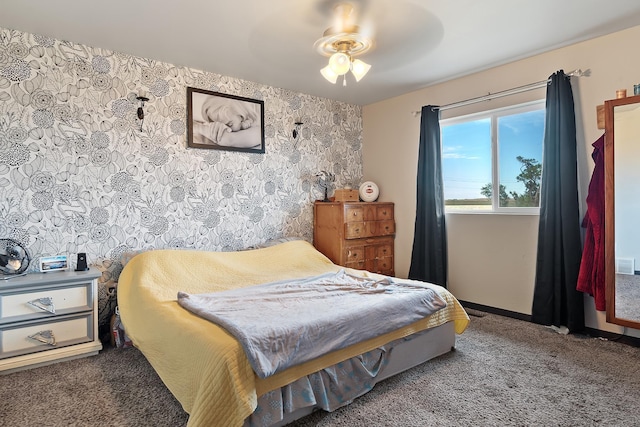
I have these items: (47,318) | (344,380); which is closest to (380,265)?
(344,380)

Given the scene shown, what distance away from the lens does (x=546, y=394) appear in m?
2.07

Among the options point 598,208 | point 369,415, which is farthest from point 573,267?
point 369,415

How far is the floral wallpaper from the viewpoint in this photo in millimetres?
2723

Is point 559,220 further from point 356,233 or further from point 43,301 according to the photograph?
point 43,301

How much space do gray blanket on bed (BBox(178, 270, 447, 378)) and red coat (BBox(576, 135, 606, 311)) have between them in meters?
1.30

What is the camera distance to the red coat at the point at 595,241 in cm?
279

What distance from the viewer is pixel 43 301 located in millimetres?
2502

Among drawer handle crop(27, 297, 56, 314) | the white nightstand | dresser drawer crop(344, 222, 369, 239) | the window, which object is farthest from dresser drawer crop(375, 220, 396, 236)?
drawer handle crop(27, 297, 56, 314)

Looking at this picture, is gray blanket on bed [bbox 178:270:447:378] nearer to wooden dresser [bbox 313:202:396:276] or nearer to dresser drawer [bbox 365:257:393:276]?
wooden dresser [bbox 313:202:396:276]

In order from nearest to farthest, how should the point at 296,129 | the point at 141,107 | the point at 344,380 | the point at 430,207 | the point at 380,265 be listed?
the point at 344,380 < the point at 141,107 < the point at 430,207 < the point at 296,129 < the point at 380,265

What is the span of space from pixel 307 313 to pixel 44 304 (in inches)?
73.2

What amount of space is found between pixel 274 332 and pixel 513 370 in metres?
1.64

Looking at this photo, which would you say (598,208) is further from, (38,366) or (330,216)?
(38,366)

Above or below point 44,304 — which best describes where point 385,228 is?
above
